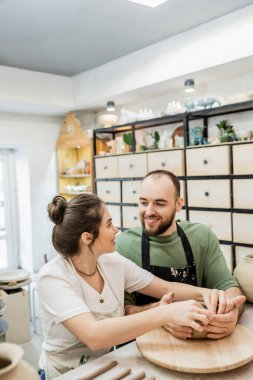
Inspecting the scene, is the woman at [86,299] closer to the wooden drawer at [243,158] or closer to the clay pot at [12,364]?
the clay pot at [12,364]

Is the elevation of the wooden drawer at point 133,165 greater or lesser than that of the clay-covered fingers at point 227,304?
greater

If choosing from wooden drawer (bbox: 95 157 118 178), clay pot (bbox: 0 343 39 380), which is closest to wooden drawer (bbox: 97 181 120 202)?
wooden drawer (bbox: 95 157 118 178)

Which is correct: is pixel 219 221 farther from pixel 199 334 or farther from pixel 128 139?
pixel 199 334

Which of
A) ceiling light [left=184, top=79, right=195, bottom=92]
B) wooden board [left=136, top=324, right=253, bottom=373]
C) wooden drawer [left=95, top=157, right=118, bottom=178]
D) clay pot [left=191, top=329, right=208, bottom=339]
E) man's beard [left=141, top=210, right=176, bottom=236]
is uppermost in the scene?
ceiling light [left=184, top=79, right=195, bottom=92]

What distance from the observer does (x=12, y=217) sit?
633cm

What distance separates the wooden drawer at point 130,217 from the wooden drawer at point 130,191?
98 millimetres

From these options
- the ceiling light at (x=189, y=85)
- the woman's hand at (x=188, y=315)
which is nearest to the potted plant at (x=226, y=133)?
the ceiling light at (x=189, y=85)

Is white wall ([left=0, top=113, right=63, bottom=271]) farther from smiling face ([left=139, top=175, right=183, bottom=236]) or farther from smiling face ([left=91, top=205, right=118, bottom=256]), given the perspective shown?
A: smiling face ([left=91, top=205, right=118, bottom=256])

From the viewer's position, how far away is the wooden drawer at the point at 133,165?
4.43 m

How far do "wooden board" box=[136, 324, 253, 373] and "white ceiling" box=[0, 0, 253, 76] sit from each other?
2.87m

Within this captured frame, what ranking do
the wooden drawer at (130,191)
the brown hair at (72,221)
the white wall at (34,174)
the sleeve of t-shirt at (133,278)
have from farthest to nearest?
the white wall at (34,174) → the wooden drawer at (130,191) → the sleeve of t-shirt at (133,278) → the brown hair at (72,221)

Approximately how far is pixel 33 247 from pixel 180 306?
5136 millimetres

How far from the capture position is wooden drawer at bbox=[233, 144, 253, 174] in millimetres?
3359

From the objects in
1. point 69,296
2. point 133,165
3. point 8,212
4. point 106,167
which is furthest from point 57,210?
point 8,212
